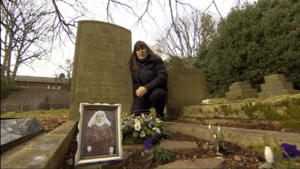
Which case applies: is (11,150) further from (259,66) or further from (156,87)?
(259,66)

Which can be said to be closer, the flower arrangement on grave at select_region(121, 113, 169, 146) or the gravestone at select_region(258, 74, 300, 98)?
the flower arrangement on grave at select_region(121, 113, 169, 146)

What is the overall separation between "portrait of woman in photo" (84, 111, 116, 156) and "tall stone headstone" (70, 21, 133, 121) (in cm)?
184

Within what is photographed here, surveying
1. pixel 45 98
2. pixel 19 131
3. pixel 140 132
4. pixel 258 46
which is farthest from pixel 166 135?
pixel 45 98

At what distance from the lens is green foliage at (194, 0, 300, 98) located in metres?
7.39

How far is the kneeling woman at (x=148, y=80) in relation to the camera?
313 cm

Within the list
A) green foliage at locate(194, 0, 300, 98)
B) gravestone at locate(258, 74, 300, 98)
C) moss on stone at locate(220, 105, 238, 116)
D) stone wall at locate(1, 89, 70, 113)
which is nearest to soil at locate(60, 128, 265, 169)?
moss on stone at locate(220, 105, 238, 116)

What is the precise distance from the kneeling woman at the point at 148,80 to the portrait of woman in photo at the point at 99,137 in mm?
1573

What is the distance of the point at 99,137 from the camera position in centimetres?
141

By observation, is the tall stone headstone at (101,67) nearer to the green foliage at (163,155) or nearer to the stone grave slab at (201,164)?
the green foliage at (163,155)

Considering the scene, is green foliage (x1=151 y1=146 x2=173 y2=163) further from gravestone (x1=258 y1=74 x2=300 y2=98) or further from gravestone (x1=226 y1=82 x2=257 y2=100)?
gravestone (x1=258 y1=74 x2=300 y2=98)

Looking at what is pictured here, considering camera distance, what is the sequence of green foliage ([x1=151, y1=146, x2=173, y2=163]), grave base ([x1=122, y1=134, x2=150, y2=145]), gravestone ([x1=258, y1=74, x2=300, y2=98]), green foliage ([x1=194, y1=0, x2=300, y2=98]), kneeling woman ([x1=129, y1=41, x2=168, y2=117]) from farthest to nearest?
green foliage ([x1=194, y1=0, x2=300, y2=98]) < gravestone ([x1=258, y1=74, x2=300, y2=98]) < kneeling woman ([x1=129, y1=41, x2=168, y2=117]) < grave base ([x1=122, y1=134, x2=150, y2=145]) < green foliage ([x1=151, y1=146, x2=173, y2=163])

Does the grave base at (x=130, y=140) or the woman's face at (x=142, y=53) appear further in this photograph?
the woman's face at (x=142, y=53)

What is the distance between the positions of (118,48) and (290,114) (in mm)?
3550

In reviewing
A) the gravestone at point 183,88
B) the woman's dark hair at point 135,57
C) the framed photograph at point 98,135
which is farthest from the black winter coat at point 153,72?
the framed photograph at point 98,135
